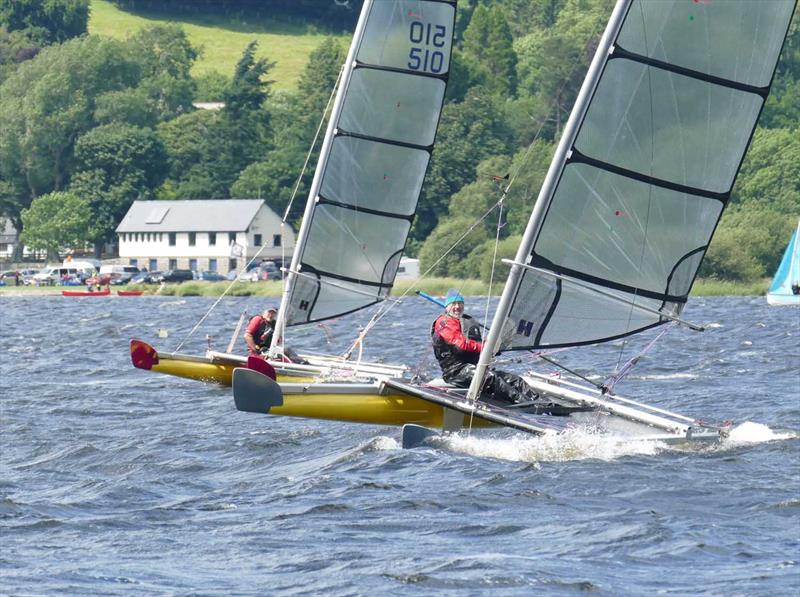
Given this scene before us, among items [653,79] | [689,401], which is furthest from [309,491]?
[689,401]

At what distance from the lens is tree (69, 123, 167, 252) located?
371ft

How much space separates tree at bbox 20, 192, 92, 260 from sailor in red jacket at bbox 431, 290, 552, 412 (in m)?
91.7

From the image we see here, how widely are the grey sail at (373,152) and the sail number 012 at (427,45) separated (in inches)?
0.6

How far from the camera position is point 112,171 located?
116 metres

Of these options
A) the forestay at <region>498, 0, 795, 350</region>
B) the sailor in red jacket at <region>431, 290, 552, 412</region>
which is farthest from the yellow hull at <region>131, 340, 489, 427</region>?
the forestay at <region>498, 0, 795, 350</region>

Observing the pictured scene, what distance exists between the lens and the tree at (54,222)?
350 feet

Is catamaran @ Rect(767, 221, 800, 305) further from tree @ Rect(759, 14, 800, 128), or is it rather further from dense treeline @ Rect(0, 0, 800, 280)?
tree @ Rect(759, 14, 800, 128)

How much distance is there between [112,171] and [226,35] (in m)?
69.4

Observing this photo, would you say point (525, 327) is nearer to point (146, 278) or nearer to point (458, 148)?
point (146, 278)

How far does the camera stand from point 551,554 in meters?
12.2

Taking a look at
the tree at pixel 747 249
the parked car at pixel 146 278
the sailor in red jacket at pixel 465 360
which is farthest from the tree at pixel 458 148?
the sailor in red jacket at pixel 465 360

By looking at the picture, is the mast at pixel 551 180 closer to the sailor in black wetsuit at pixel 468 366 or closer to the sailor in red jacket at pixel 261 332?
the sailor in black wetsuit at pixel 468 366

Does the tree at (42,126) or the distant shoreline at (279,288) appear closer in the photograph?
the distant shoreline at (279,288)

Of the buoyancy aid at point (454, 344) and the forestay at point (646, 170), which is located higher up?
the forestay at point (646, 170)
